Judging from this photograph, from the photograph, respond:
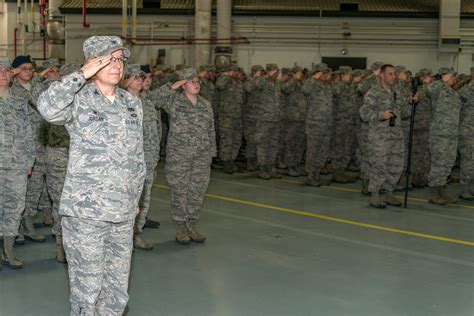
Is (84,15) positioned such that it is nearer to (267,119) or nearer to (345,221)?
(267,119)

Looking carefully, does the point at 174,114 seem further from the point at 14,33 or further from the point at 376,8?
the point at 14,33

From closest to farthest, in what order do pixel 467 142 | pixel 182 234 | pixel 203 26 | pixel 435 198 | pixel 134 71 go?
1. pixel 134 71
2. pixel 182 234
3. pixel 435 198
4. pixel 467 142
5. pixel 203 26

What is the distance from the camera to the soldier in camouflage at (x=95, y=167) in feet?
13.0

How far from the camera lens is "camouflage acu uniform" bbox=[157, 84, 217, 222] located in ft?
22.8

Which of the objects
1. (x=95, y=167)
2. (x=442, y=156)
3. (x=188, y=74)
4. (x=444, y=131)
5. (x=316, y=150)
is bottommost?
(x=316, y=150)

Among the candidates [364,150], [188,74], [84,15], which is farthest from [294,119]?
[84,15]

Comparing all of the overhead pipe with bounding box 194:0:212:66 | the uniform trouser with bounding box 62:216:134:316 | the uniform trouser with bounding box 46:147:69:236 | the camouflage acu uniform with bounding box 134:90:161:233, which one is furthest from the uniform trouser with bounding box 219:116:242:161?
the uniform trouser with bounding box 62:216:134:316

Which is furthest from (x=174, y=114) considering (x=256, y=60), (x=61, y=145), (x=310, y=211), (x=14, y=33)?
(x=14, y=33)

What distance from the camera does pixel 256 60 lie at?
18078 mm

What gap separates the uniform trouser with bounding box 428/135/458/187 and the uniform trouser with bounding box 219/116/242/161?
4044 millimetres

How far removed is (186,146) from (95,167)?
9.78 feet

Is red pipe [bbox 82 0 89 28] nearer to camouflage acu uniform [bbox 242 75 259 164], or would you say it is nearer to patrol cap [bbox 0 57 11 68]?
camouflage acu uniform [bbox 242 75 259 164]

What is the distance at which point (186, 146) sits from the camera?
6918mm

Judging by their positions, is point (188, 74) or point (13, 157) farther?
point (188, 74)
